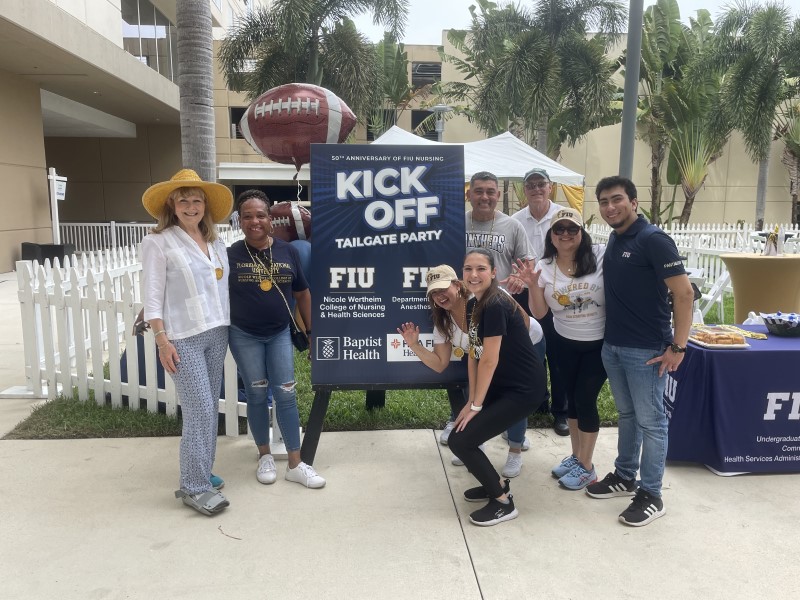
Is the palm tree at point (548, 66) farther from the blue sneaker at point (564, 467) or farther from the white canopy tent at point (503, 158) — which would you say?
the blue sneaker at point (564, 467)

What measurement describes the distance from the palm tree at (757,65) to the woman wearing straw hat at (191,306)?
760 inches

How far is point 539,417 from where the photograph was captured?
4.84 meters

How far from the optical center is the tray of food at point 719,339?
12.4ft

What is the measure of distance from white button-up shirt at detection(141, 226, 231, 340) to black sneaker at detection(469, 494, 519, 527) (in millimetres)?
1801

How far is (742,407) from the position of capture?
3.76m

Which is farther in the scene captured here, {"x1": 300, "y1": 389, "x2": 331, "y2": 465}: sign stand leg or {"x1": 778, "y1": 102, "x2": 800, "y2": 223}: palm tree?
{"x1": 778, "y1": 102, "x2": 800, "y2": 223}: palm tree

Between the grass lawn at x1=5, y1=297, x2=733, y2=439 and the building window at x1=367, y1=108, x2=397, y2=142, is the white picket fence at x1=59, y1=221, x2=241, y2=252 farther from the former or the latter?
the grass lawn at x1=5, y1=297, x2=733, y2=439

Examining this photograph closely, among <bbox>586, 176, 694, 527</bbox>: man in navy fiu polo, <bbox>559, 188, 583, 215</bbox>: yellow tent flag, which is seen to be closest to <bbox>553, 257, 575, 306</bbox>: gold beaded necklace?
<bbox>586, 176, 694, 527</bbox>: man in navy fiu polo

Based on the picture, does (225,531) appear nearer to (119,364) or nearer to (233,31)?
(119,364)

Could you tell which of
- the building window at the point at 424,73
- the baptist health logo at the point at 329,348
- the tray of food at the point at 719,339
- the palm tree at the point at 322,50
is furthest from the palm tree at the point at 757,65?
the baptist health logo at the point at 329,348

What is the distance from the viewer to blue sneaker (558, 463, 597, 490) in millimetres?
3635

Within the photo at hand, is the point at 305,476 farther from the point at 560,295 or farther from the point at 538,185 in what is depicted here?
the point at 538,185

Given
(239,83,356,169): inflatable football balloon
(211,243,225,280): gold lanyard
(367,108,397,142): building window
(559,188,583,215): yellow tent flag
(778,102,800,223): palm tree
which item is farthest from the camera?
(778,102,800,223): palm tree

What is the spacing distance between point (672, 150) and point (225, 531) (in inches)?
905
